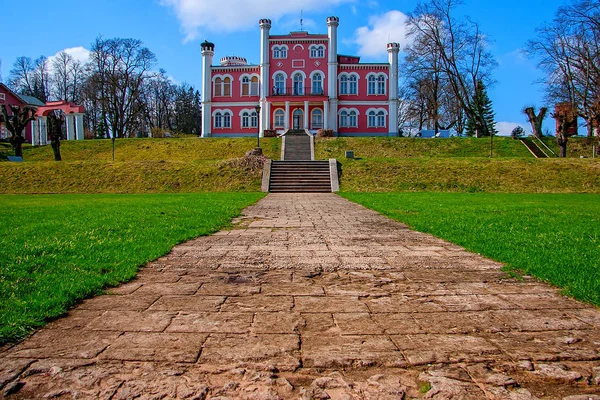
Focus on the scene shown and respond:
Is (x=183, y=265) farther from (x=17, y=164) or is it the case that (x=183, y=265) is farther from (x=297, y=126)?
(x=297, y=126)

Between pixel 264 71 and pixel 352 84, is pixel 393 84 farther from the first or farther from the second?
pixel 264 71

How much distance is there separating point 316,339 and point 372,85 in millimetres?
44874

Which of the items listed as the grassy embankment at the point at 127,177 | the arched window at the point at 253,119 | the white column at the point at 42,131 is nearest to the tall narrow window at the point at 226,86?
the arched window at the point at 253,119

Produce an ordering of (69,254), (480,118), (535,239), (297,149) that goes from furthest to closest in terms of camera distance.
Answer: (480,118)
(297,149)
(535,239)
(69,254)

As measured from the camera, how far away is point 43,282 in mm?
3535

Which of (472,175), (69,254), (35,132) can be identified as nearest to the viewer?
(69,254)

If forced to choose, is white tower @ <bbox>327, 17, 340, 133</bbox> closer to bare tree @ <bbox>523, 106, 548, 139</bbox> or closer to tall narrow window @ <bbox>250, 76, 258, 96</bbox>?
tall narrow window @ <bbox>250, 76, 258, 96</bbox>

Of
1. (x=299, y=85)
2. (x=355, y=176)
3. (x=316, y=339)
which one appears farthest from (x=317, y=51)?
(x=316, y=339)

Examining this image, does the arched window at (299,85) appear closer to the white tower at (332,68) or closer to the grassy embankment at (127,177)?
the white tower at (332,68)

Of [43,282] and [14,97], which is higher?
[14,97]

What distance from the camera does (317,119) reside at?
44375 mm

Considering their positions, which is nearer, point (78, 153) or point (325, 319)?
point (325, 319)

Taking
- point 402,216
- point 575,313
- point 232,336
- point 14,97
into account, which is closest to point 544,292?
point 575,313

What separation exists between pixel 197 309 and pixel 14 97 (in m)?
59.2
